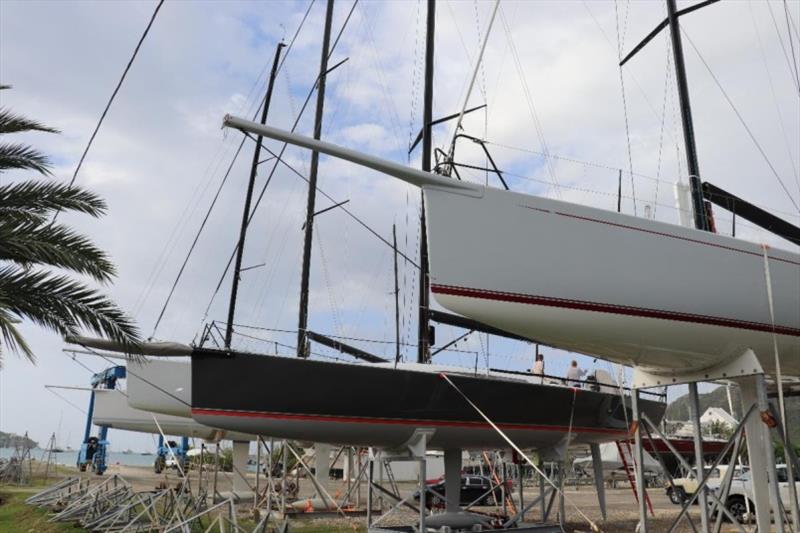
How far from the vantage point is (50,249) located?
21.5 feet

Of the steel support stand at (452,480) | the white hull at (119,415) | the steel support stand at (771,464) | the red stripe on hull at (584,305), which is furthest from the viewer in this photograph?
the white hull at (119,415)

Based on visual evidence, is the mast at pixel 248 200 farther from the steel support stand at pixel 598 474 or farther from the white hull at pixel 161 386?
the steel support stand at pixel 598 474

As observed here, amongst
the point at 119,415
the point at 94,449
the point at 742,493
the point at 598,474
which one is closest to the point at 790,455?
the point at 598,474

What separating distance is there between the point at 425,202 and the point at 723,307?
115 inches

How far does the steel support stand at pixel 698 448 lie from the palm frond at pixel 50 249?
599cm

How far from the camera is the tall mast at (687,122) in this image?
771 cm

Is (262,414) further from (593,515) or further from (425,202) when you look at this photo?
(593,515)

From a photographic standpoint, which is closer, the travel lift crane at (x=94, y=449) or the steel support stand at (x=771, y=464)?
the steel support stand at (x=771, y=464)

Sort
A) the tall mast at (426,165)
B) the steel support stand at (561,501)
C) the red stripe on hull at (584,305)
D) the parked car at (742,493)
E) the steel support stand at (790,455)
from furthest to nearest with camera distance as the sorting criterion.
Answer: the parked car at (742,493)
the tall mast at (426,165)
the steel support stand at (561,501)
the steel support stand at (790,455)
the red stripe on hull at (584,305)

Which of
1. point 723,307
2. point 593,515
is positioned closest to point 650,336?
point 723,307

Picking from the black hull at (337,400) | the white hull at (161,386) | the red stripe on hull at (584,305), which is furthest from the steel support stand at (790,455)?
the white hull at (161,386)

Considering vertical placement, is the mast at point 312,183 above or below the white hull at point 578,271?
above

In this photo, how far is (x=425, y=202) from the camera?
6.05m

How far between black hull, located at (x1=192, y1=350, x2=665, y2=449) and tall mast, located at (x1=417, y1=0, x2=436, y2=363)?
142cm
